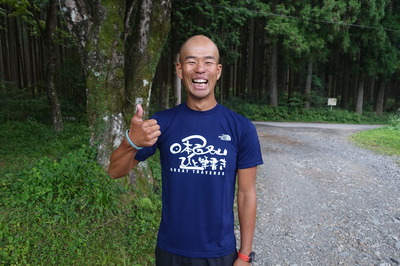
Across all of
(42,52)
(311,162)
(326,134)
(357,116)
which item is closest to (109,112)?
(311,162)

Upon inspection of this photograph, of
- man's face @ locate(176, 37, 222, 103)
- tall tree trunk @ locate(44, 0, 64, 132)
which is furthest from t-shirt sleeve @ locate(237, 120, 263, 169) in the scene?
tall tree trunk @ locate(44, 0, 64, 132)

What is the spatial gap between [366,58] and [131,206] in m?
25.0

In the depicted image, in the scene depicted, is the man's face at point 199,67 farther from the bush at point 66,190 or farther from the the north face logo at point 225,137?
the bush at point 66,190

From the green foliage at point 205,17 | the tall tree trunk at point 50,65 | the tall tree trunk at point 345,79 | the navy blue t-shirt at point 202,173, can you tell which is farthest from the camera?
the tall tree trunk at point 345,79

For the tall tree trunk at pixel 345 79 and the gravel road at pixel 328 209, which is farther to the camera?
the tall tree trunk at pixel 345 79

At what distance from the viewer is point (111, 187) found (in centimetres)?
452

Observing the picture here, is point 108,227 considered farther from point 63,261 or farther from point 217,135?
point 217,135

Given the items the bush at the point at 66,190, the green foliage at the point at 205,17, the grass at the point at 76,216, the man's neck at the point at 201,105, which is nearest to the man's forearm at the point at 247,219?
the man's neck at the point at 201,105

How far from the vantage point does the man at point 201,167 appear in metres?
1.89

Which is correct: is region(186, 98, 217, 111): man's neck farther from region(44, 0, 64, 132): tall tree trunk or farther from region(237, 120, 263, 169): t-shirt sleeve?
region(44, 0, 64, 132): tall tree trunk

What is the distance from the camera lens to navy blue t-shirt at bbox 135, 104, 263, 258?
188 cm

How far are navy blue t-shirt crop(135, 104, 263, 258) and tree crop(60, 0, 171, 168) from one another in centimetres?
318

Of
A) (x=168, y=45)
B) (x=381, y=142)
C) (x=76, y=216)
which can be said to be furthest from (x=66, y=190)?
(x=168, y=45)

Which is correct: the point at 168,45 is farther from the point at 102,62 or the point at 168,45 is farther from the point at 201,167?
the point at 201,167
